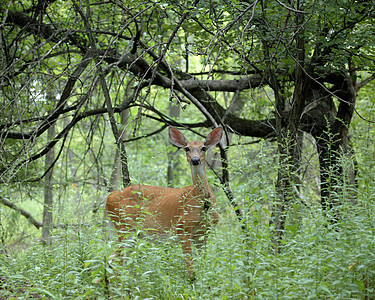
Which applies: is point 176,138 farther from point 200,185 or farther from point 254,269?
point 254,269

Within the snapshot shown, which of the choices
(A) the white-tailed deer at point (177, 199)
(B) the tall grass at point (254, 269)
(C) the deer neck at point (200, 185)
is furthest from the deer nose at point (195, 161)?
(B) the tall grass at point (254, 269)

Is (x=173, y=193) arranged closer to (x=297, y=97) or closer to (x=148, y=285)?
(x=297, y=97)

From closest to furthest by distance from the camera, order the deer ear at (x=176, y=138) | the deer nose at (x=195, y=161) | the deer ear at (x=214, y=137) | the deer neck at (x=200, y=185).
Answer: the deer neck at (x=200, y=185)
the deer nose at (x=195, y=161)
the deer ear at (x=214, y=137)
the deer ear at (x=176, y=138)

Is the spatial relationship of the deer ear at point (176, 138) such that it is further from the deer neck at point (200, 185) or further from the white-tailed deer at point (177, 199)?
the deer neck at point (200, 185)

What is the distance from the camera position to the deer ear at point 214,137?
5.93 m

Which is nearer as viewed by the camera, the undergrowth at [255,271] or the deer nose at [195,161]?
the undergrowth at [255,271]

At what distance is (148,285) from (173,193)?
249cm

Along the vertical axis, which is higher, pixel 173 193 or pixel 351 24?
pixel 351 24

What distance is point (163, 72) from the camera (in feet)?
25.4

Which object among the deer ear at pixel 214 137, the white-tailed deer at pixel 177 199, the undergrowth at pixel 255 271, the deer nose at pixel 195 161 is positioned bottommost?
the undergrowth at pixel 255 271

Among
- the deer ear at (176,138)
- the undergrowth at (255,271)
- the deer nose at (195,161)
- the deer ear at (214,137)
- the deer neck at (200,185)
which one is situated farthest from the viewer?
the deer ear at (176,138)

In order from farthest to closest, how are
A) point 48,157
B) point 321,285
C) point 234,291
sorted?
point 48,157, point 234,291, point 321,285

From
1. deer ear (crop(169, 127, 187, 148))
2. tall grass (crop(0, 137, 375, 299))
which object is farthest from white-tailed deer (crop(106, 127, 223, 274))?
tall grass (crop(0, 137, 375, 299))

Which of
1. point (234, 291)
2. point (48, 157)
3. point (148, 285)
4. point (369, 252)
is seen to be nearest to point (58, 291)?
point (148, 285)
